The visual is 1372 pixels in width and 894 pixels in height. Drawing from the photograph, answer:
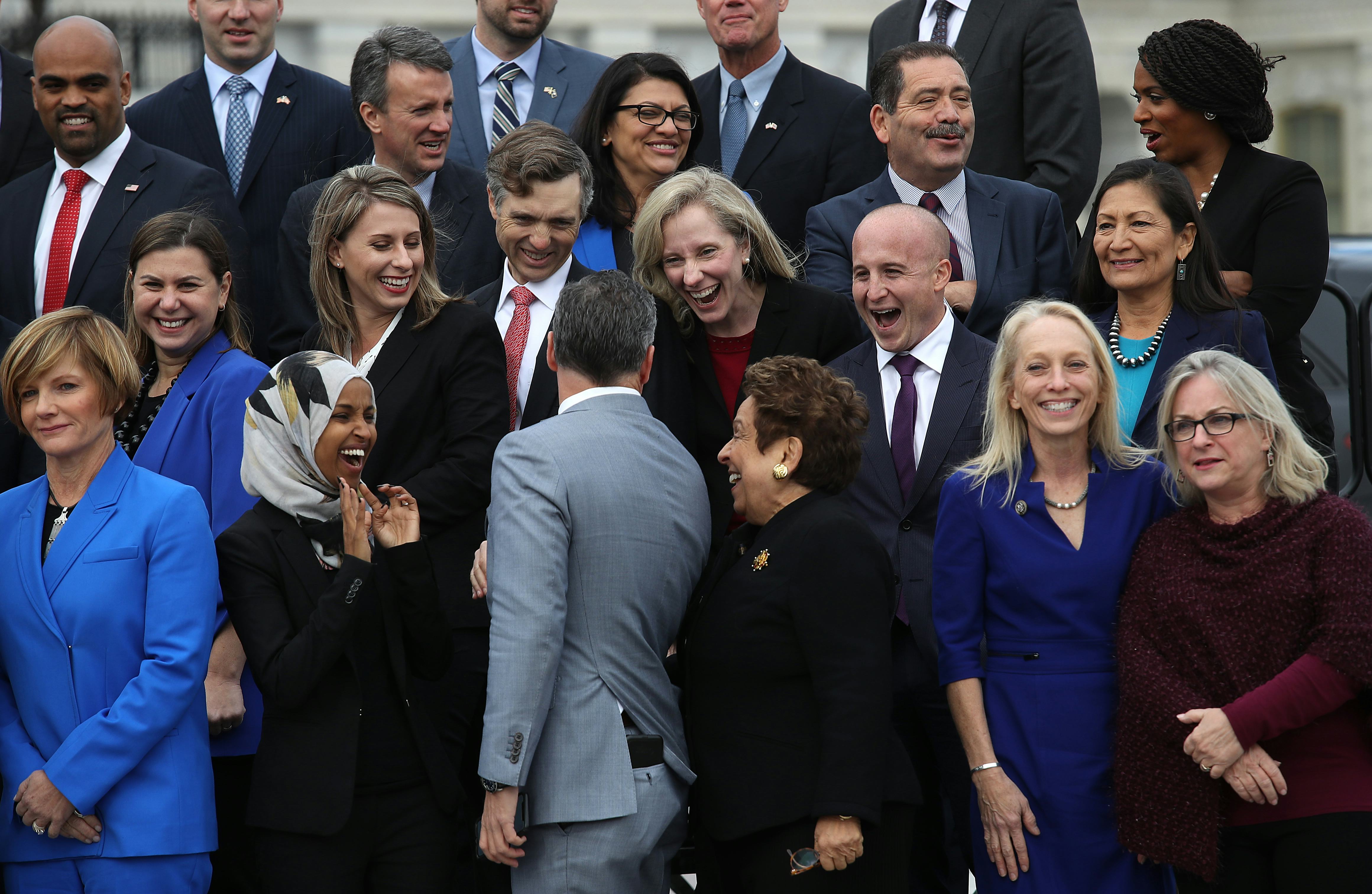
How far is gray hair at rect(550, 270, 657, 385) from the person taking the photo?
370cm

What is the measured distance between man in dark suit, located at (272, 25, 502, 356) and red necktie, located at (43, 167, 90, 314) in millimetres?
712

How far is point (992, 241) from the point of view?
4.95 metres

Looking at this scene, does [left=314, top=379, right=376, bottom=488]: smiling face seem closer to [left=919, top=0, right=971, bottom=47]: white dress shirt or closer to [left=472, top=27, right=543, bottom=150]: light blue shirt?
[left=472, top=27, right=543, bottom=150]: light blue shirt

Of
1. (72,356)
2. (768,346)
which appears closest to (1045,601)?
(768,346)

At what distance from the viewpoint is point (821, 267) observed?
16.4 ft

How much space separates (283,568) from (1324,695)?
243 cm

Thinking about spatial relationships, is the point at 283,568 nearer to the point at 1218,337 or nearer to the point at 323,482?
the point at 323,482

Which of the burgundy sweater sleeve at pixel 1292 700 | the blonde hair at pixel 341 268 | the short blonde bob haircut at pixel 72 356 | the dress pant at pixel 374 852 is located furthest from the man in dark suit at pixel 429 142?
the burgundy sweater sleeve at pixel 1292 700

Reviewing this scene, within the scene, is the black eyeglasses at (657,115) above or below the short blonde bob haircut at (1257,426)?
above

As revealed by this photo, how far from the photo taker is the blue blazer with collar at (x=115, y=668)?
11.5ft

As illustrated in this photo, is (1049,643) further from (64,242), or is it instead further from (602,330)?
(64,242)

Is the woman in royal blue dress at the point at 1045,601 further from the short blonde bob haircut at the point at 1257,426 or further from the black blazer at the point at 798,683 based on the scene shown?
the black blazer at the point at 798,683

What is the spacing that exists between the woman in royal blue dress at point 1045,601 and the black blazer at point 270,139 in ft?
9.25

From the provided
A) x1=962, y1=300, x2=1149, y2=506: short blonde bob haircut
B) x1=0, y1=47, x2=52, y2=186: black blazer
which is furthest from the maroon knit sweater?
x1=0, y1=47, x2=52, y2=186: black blazer
